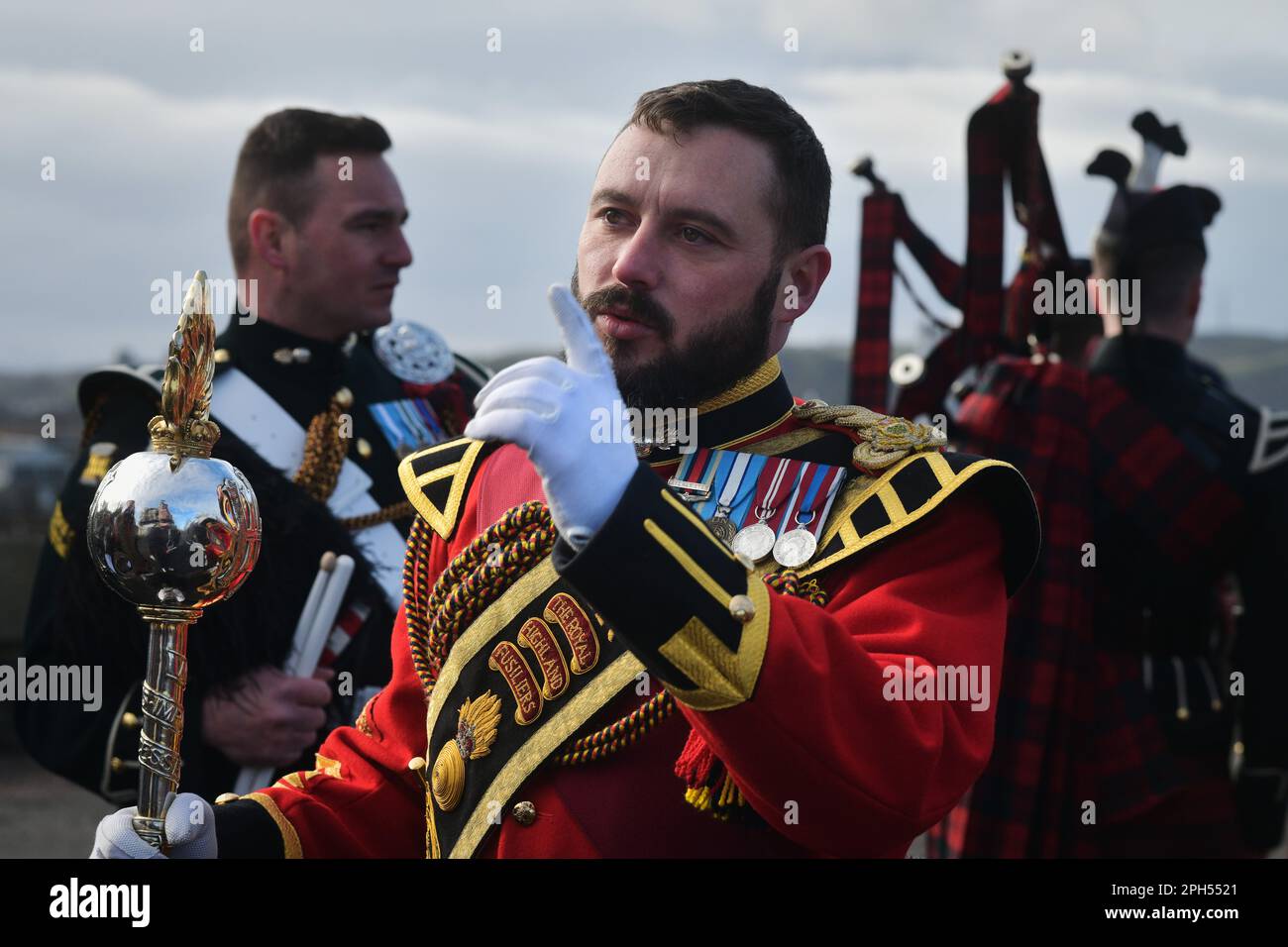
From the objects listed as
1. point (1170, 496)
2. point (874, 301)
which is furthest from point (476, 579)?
point (874, 301)

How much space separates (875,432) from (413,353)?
240 cm

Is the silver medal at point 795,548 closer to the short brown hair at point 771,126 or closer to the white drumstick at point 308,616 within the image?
the short brown hair at point 771,126

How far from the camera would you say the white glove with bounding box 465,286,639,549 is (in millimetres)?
2021

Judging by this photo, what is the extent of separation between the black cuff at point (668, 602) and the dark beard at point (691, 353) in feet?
1.60

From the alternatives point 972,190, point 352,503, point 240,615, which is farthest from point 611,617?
point 972,190

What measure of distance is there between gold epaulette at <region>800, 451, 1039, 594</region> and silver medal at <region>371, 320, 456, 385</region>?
2.41 m

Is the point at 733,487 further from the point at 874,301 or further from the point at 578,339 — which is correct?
the point at 874,301

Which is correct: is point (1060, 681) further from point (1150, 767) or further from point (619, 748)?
point (619, 748)

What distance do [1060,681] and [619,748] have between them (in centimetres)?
300

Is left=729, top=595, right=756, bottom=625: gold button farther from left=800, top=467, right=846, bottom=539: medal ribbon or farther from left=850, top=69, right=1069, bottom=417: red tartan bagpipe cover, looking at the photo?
left=850, top=69, right=1069, bottom=417: red tartan bagpipe cover

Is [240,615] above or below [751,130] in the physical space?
below

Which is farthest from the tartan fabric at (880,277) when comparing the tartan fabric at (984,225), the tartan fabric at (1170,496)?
the tartan fabric at (1170,496)
